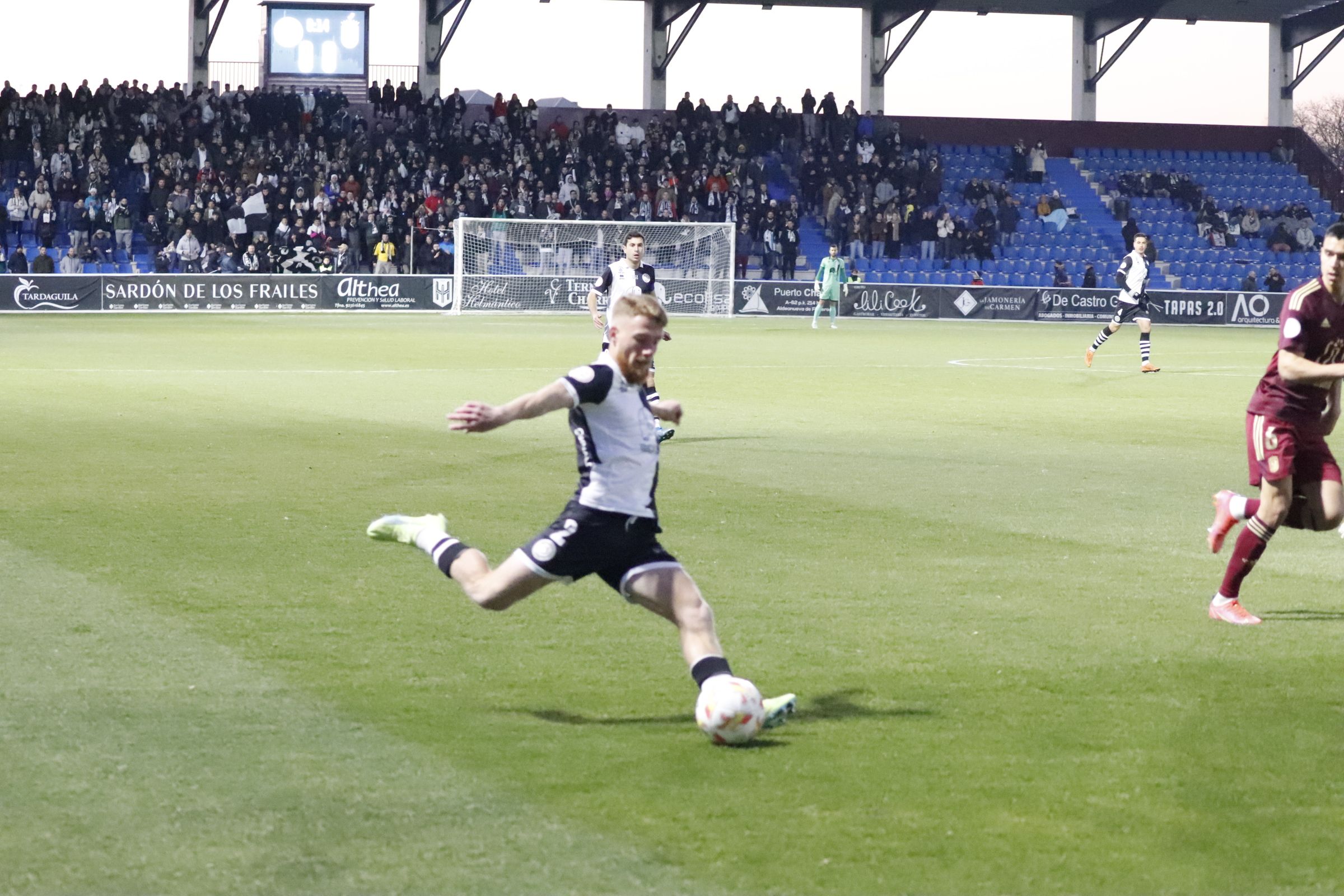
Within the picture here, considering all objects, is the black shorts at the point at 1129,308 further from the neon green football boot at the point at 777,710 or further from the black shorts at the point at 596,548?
the neon green football boot at the point at 777,710

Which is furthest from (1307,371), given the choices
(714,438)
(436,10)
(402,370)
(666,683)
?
(436,10)

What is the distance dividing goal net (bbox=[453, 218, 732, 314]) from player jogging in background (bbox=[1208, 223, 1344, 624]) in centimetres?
3383

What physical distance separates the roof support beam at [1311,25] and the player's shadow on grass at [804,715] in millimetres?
53354

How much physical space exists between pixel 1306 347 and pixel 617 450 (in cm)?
344

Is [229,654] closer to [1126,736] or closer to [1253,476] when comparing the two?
Answer: [1126,736]

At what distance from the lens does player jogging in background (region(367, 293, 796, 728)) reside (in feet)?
18.9

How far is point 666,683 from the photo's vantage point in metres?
6.48

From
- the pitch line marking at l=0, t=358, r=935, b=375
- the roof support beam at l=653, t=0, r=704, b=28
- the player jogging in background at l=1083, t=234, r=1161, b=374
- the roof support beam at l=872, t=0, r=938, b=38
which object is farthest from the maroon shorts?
the roof support beam at l=872, t=0, r=938, b=38

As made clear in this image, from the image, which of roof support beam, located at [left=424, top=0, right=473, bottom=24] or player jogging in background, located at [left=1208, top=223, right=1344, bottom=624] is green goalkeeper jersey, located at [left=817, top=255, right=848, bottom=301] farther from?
player jogging in background, located at [left=1208, top=223, right=1344, bottom=624]

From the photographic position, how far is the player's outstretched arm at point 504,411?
17.5 ft

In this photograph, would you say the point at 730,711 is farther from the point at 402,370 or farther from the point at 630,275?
the point at 402,370

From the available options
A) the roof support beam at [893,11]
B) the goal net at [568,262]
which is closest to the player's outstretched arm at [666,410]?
the goal net at [568,262]

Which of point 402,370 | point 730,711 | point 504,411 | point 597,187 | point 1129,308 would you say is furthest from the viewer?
point 597,187

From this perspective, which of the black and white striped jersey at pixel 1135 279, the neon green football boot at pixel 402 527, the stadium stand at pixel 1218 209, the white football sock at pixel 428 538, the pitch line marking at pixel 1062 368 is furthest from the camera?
the stadium stand at pixel 1218 209
